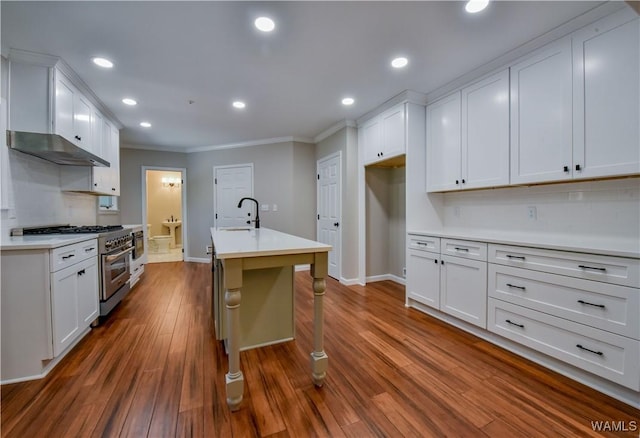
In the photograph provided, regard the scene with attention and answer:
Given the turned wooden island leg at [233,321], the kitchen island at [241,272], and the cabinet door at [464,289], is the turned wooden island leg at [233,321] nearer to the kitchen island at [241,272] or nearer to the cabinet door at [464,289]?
the kitchen island at [241,272]

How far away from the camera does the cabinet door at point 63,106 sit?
7.88 feet

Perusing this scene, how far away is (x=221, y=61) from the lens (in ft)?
7.76

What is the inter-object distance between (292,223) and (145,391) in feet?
11.3

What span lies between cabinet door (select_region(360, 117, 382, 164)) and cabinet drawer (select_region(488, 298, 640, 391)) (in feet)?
7.19

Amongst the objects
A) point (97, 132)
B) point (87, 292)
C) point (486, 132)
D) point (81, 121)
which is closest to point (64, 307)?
point (87, 292)

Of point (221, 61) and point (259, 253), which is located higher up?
point (221, 61)

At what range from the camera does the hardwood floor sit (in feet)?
4.40

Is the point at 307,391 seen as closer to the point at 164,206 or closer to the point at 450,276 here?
Result: the point at 450,276

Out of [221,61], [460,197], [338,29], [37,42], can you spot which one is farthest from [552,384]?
[37,42]

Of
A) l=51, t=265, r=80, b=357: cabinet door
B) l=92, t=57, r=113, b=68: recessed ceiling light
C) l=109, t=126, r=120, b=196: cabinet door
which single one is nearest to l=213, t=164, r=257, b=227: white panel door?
l=109, t=126, r=120, b=196: cabinet door

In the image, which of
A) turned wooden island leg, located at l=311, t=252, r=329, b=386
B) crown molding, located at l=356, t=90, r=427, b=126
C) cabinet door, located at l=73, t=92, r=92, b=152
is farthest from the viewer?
crown molding, located at l=356, t=90, r=427, b=126

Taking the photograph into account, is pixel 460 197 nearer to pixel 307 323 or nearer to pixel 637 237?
pixel 637 237

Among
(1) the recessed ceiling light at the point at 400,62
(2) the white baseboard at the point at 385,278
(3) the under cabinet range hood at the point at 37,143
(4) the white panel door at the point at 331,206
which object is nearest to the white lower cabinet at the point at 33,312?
(3) the under cabinet range hood at the point at 37,143

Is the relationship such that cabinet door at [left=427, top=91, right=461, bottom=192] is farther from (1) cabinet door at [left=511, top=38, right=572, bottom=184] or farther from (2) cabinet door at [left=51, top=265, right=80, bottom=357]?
(2) cabinet door at [left=51, top=265, right=80, bottom=357]
